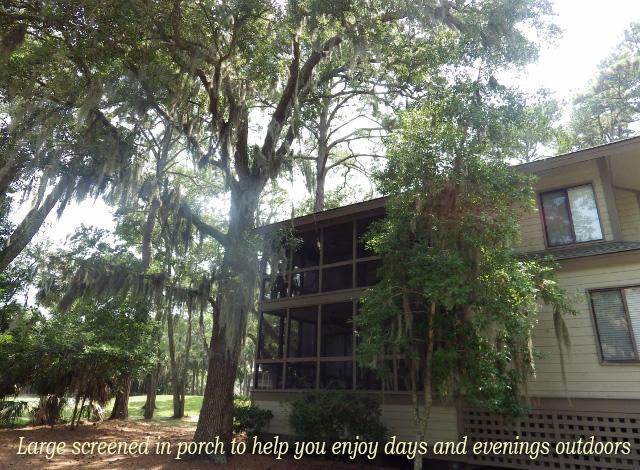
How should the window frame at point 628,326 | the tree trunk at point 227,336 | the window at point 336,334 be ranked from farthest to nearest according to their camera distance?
the window at point 336,334 < the tree trunk at point 227,336 < the window frame at point 628,326

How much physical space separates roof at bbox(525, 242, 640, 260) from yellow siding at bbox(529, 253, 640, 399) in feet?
0.40

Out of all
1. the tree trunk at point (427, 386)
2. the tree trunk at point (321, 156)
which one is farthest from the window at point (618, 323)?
the tree trunk at point (321, 156)

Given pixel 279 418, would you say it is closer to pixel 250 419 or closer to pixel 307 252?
pixel 250 419

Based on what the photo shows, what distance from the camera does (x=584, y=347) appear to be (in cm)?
846

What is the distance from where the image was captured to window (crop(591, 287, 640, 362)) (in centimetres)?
802

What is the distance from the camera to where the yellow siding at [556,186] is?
9.98m

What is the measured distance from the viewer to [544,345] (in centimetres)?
891

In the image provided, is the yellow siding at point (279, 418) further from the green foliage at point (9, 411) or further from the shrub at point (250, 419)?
the green foliage at point (9, 411)

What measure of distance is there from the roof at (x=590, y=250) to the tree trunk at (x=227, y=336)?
6.66m

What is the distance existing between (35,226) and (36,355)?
4.76 m

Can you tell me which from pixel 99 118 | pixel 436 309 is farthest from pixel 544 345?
pixel 99 118

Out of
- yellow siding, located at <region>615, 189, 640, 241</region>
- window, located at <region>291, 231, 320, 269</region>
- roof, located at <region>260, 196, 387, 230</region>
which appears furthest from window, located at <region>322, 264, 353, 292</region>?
yellow siding, located at <region>615, 189, 640, 241</region>

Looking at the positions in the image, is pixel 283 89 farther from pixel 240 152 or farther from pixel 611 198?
pixel 611 198

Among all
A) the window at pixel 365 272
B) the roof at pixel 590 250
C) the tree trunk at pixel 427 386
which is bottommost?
the tree trunk at pixel 427 386
